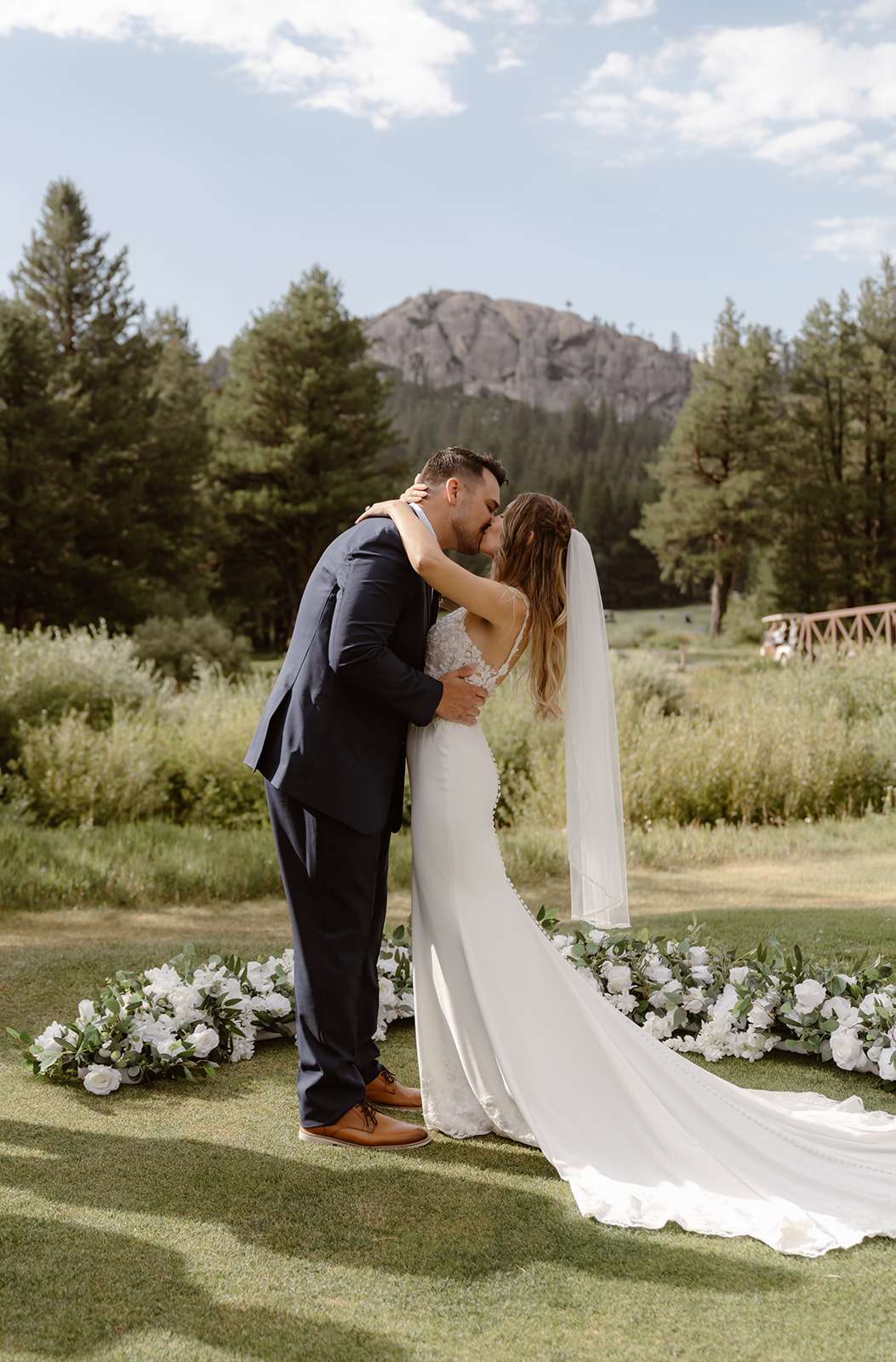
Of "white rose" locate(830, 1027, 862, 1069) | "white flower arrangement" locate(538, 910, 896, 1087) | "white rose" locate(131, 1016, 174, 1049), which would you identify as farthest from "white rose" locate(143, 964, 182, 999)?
"white rose" locate(830, 1027, 862, 1069)

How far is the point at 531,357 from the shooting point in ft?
541

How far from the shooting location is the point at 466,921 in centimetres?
341

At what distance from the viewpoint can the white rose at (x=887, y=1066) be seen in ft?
12.5

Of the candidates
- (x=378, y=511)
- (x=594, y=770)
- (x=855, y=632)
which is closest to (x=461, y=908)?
→ (x=594, y=770)

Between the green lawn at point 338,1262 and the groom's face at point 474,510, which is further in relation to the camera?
the groom's face at point 474,510

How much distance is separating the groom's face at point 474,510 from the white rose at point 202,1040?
2.09 meters

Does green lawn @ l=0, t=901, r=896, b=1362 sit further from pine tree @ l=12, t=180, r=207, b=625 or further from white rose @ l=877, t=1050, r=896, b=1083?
pine tree @ l=12, t=180, r=207, b=625

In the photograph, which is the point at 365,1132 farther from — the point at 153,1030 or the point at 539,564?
the point at 539,564

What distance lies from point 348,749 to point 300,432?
31.3 m

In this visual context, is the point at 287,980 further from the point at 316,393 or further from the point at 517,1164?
the point at 316,393

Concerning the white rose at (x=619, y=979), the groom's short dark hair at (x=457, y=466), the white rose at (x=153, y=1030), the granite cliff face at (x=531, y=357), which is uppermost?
the granite cliff face at (x=531, y=357)

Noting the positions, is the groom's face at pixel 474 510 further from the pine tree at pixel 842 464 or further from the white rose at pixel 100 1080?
the pine tree at pixel 842 464

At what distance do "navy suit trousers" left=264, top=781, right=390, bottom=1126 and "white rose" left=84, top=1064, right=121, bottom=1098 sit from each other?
2.68 ft

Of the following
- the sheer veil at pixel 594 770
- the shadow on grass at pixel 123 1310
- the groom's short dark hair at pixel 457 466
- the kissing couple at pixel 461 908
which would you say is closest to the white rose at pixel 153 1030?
the kissing couple at pixel 461 908
